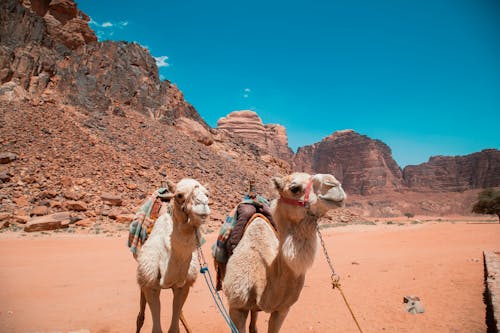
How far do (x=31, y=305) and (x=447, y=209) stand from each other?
102 metres

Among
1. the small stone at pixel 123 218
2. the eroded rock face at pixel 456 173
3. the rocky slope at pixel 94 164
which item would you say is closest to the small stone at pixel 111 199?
the rocky slope at pixel 94 164

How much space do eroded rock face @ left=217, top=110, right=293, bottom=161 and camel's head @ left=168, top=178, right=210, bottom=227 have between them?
121028 mm

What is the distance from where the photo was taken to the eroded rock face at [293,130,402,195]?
379 feet

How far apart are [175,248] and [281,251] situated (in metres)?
1.29

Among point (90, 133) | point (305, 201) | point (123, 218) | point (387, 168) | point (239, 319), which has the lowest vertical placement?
point (123, 218)

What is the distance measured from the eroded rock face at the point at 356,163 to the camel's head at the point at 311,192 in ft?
387

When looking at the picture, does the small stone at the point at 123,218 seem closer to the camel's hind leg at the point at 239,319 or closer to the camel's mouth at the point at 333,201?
the camel's hind leg at the point at 239,319

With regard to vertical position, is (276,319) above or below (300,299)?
above

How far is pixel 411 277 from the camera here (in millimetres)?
9328

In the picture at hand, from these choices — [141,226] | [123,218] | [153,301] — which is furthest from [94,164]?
[153,301]

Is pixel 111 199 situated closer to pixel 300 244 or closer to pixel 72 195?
pixel 72 195

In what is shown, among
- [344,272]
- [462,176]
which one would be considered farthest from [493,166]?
[344,272]

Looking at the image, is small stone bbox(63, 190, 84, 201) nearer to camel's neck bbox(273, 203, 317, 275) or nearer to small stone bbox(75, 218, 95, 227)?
small stone bbox(75, 218, 95, 227)

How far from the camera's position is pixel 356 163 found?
403 ft
